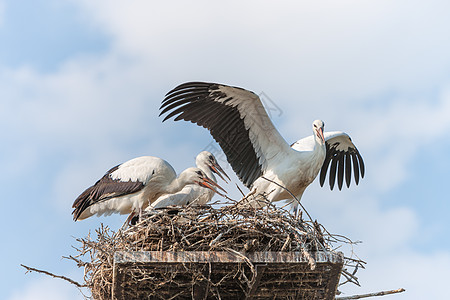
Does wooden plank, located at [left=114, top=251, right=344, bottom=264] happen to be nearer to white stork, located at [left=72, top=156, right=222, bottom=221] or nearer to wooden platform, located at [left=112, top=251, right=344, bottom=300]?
wooden platform, located at [left=112, top=251, right=344, bottom=300]

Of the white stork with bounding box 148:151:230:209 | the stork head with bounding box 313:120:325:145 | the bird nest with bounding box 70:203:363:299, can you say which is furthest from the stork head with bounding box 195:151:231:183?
the bird nest with bounding box 70:203:363:299

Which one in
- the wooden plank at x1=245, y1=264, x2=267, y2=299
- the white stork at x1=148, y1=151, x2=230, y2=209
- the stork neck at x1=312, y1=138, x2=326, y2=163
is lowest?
the wooden plank at x1=245, y1=264, x2=267, y2=299

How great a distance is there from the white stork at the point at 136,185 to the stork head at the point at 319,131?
4.54 ft

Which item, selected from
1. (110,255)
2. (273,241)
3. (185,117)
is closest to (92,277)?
(110,255)

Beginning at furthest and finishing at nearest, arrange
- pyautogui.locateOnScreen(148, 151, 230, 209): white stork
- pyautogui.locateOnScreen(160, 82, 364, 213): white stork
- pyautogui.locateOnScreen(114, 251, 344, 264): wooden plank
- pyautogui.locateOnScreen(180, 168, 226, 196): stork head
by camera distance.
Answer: pyautogui.locateOnScreen(148, 151, 230, 209): white stork
pyautogui.locateOnScreen(180, 168, 226, 196): stork head
pyautogui.locateOnScreen(160, 82, 364, 213): white stork
pyautogui.locateOnScreen(114, 251, 344, 264): wooden plank

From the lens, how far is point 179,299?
6398 mm

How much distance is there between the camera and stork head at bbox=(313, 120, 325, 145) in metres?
8.16

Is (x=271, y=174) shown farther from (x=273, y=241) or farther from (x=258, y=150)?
(x=273, y=241)

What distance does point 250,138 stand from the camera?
326 inches

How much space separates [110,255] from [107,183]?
3.24 metres

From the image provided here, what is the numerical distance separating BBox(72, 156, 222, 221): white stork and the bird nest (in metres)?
2.61

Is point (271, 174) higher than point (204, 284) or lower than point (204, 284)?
higher

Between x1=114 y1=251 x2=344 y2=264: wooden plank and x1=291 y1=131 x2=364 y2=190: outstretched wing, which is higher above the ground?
x1=291 y1=131 x2=364 y2=190: outstretched wing

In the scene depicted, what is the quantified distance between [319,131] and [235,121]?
0.90 m
